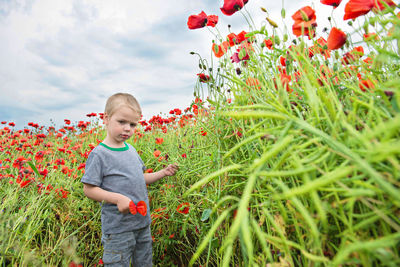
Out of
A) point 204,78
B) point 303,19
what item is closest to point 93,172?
point 204,78

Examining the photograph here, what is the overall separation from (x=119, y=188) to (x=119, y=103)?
55 centimetres

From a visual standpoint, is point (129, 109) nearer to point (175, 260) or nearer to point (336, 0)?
point (175, 260)

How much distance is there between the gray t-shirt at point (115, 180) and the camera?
143 centimetres

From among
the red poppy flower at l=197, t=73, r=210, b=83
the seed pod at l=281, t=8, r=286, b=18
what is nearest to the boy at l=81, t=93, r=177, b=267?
the red poppy flower at l=197, t=73, r=210, b=83

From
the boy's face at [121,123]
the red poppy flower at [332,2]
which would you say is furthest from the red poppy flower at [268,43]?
the boy's face at [121,123]

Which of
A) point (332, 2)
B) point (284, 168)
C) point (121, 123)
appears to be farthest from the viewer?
point (121, 123)

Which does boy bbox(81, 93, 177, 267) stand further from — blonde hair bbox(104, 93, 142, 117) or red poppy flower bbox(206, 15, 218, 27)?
red poppy flower bbox(206, 15, 218, 27)

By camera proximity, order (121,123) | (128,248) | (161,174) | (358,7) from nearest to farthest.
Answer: (358,7)
(128,248)
(121,123)
(161,174)

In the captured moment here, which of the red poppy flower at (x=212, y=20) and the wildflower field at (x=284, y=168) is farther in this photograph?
the red poppy flower at (x=212, y=20)

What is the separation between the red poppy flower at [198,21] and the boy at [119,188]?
0.65 m

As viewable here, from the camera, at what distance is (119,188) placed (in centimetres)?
148

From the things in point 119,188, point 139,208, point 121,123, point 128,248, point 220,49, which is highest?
point 220,49

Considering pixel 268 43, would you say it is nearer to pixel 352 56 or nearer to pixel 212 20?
pixel 212 20

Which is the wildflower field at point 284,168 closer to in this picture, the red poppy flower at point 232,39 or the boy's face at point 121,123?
the red poppy flower at point 232,39
